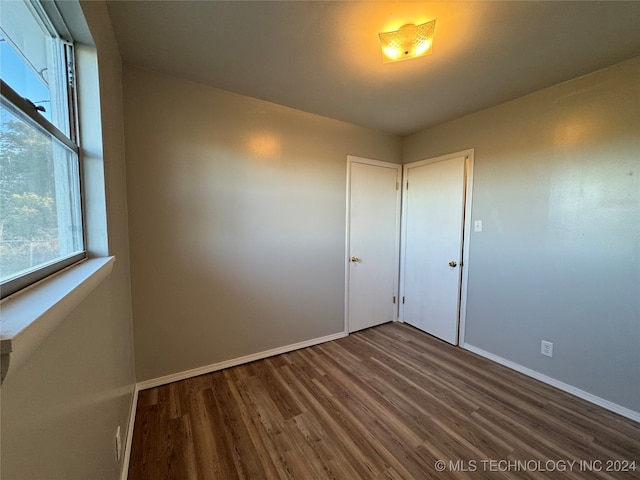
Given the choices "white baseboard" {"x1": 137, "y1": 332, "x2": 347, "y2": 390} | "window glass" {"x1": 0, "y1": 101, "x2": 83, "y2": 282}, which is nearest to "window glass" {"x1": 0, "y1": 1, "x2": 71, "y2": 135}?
"window glass" {"x1": 0, "y1": 101, "x2": 83, "y2": 282}

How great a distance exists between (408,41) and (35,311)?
186 cm

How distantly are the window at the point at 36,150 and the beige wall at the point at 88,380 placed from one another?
144 mm

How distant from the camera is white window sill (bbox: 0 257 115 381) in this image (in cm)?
36

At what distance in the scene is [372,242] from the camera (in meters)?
3.05

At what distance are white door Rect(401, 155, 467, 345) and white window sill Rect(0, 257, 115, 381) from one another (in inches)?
113

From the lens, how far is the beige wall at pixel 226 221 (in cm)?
190

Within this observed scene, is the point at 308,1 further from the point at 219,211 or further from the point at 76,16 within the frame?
the point at 219,211

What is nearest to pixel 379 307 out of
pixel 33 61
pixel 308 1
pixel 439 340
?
pixel 439 340

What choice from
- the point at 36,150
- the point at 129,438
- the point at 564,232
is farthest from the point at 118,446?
the point at 564,232

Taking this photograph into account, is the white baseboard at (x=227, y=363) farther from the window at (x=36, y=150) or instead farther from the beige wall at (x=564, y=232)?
the beige wall at (x=564, y=232)

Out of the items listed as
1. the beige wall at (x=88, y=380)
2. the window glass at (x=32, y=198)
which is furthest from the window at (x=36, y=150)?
the beige wall at (x=88, y=380)

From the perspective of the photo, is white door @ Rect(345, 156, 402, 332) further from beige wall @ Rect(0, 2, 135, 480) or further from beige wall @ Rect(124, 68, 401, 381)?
beige wall @ Rect(0, 2, 135, 480)

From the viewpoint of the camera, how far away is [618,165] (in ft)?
5.69

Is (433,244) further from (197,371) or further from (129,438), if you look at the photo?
(129,438)
